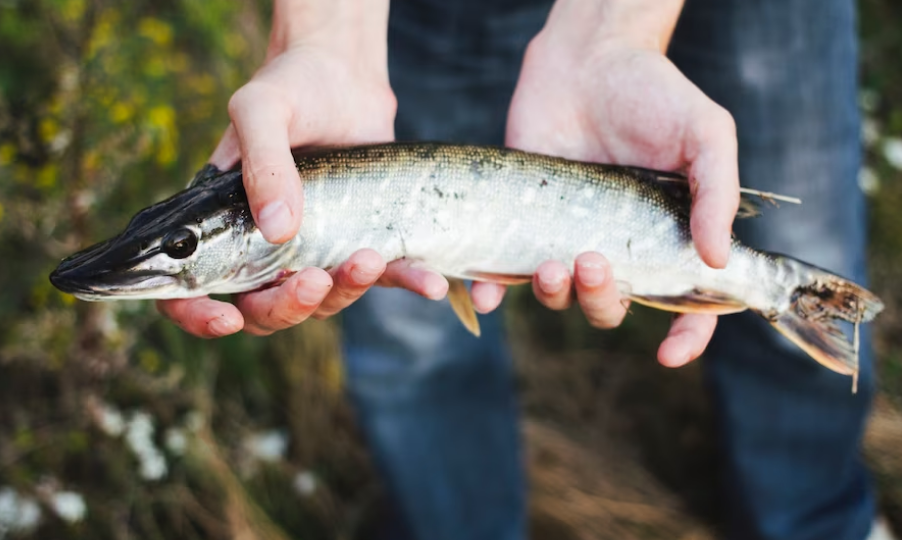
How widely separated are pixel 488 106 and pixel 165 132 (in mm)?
1079

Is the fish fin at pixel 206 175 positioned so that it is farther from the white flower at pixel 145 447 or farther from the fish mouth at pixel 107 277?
the white flower at pixel 145 447

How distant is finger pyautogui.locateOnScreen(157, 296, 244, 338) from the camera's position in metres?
1.48

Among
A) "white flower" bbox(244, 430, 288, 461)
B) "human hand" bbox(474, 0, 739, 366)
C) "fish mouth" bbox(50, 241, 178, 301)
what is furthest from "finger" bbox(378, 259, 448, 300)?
"white flower" bbox(244, 430, 288, 461)

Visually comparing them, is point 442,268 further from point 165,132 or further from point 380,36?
point 165,132

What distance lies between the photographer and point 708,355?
240 centimetres

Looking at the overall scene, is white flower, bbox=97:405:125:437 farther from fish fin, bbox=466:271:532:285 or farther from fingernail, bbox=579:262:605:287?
fingernail, bbox=579:262:605:287

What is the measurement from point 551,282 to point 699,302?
14.8 inches

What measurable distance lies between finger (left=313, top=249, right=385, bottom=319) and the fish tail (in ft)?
3.07

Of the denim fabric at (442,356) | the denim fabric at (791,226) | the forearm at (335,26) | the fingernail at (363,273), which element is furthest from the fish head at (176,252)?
the denim fabric at (791,226)

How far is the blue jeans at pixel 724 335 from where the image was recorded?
200 cm

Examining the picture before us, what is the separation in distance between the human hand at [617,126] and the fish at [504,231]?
0.29ft

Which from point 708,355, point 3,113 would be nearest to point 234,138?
point 3,113

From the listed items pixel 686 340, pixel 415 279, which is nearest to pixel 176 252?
pixel 415 279

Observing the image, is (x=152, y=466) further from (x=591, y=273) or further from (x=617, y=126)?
(x=617, y=126)
